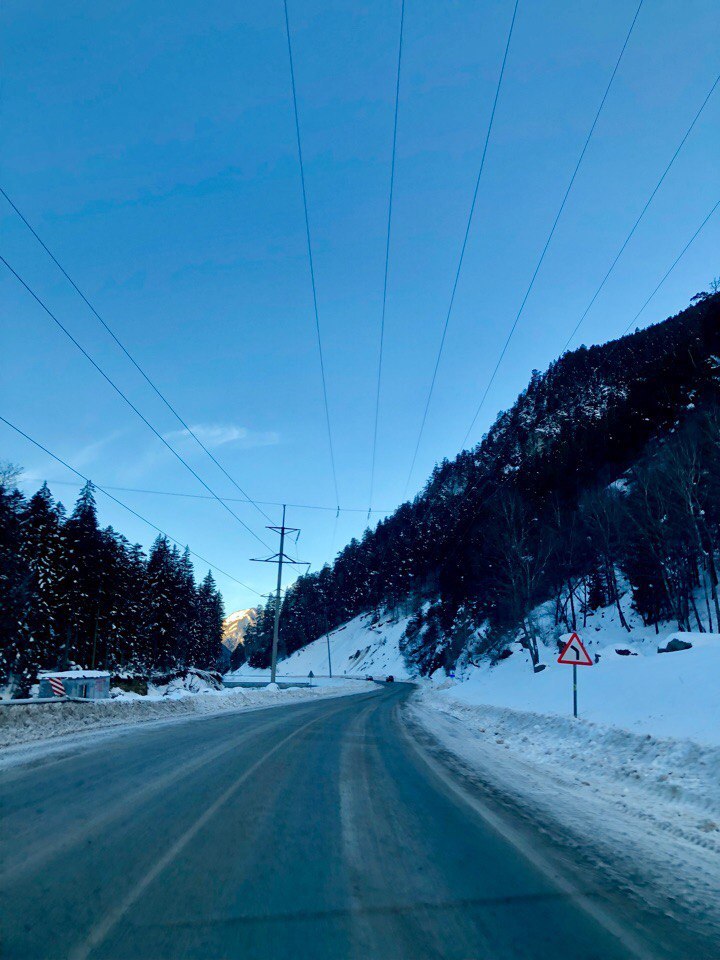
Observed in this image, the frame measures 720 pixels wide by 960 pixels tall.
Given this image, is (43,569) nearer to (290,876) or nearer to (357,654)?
(290,876)

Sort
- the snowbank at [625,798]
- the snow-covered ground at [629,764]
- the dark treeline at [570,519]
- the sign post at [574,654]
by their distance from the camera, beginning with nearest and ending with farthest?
1. the snowbank at [625,798]
2. the snow-covered ground at [629,764]
3. the sign post at [574,654]
4. the dark treeline at [570,519]

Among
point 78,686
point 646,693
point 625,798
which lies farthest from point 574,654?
point 78,686

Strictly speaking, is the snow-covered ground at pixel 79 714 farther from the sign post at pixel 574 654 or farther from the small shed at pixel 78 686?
the sign post at pixel 574 654

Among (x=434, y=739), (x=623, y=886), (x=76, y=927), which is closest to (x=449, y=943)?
(x=623, y=886)

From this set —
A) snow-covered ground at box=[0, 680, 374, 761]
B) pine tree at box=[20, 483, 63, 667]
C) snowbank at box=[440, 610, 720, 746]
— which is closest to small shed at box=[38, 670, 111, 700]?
snow-covered ground at box=[0, 680, 374, 761]

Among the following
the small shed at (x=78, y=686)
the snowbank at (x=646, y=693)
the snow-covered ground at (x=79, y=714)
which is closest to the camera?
the snowbank at (x=646, y=693)

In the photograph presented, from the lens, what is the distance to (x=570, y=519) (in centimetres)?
5028

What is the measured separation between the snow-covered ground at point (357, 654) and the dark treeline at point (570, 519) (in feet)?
16.0

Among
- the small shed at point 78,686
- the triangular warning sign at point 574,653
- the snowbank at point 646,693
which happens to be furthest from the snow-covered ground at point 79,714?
the snowbank at point 646,693

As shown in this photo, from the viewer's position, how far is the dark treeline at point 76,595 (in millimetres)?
33375

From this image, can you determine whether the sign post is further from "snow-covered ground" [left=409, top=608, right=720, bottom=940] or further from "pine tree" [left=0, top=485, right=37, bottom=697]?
"pine tree" [left=0, top=485, right=37, bottom=697]

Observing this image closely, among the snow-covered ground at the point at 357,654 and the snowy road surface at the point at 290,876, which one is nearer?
the snowy road surface at the point at 290,876

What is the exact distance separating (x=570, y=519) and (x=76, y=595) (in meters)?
46.0

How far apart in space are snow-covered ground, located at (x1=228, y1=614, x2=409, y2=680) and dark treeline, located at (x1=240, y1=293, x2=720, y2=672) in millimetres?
4888
